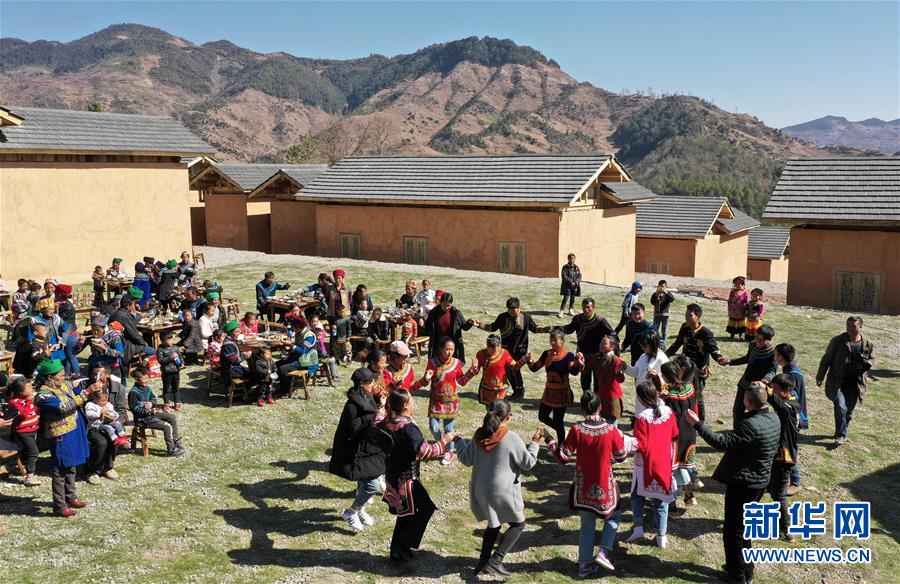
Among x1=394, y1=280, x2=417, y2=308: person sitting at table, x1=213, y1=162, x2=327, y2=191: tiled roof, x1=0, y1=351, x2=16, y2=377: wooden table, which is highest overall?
x1=213, y1=162, x2=327, y2=191: tiled roof

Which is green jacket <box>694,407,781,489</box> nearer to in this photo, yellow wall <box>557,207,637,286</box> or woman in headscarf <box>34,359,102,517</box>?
woman in headscarf <box>34,359,102,517</box>

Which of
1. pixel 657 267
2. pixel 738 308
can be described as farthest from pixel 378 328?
pixel 657 267

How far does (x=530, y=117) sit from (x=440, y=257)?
409 ft

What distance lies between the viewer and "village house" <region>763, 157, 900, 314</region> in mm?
22875

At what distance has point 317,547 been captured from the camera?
8.14 meters

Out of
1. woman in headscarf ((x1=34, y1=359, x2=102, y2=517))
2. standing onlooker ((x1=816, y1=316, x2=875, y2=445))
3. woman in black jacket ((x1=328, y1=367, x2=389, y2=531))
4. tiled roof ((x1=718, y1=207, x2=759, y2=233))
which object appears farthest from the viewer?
tiled roof ((x1=718, y1=207, x2=759, y2=233))

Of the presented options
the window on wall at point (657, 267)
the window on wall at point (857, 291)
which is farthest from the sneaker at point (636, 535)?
the window on wall at point (657, 267)

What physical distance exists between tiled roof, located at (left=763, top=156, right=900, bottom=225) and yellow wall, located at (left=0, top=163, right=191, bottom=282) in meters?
21.4

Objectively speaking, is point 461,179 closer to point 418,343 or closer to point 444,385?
point 418,343

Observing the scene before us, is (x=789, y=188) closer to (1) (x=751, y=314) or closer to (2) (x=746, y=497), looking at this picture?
(1) (x=751, y=314)

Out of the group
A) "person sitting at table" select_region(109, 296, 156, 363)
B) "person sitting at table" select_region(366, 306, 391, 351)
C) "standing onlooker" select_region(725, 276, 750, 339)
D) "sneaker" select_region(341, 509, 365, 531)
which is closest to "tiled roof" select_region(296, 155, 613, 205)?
"standing onlooker" select_region(725, 276, 750, 339)

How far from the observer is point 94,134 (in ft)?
82.9

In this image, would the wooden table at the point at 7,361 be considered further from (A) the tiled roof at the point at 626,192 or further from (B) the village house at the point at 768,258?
(B) the village house at the point at 768,258

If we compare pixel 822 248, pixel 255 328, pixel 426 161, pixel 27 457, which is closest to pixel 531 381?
pixel 255 328
